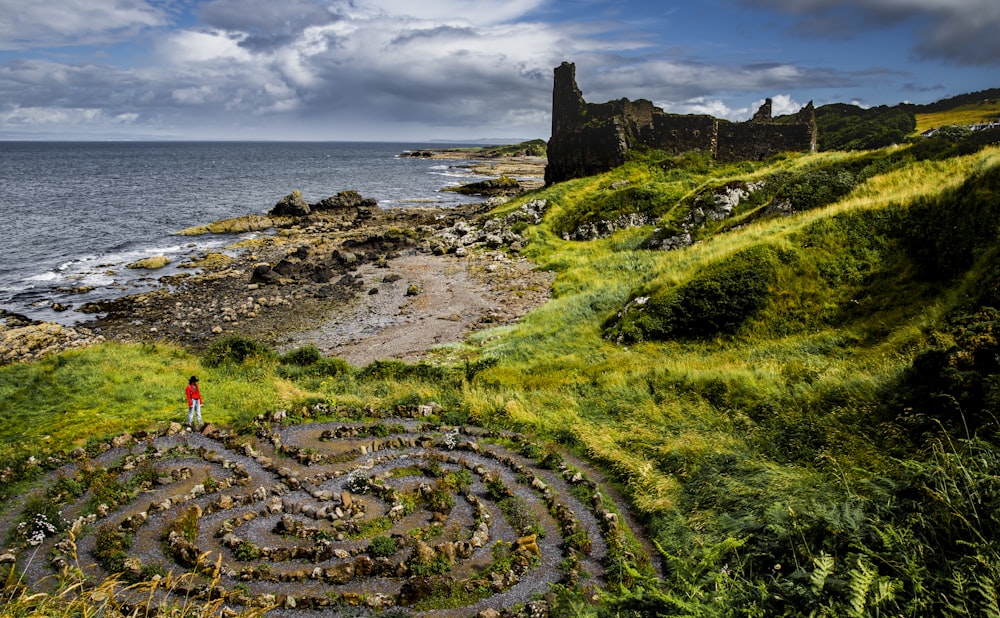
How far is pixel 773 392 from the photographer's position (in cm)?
1888

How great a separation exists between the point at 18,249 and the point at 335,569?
7983 cm

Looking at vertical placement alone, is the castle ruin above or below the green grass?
above

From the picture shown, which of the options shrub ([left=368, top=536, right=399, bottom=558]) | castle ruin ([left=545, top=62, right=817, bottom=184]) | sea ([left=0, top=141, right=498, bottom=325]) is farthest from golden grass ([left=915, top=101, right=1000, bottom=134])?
shrub ([left=368, top=536, right=399, bottom=558])

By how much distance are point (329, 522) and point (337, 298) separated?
3545cm

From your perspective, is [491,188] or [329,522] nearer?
[329,522]

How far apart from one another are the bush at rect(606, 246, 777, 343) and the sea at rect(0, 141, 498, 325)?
44.5 m

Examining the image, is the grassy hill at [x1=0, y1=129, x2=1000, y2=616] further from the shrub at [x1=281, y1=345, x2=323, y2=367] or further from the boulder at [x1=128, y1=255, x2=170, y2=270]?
the boulder at [x1=128, y1=255, x2=170, y2=270]

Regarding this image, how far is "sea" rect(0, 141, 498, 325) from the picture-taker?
176ft

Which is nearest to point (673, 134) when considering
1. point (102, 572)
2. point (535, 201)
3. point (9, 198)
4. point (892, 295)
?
point (535, 201)

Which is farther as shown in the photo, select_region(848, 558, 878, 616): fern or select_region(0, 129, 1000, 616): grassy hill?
select_region(0, 129, 1000, 616): grassy hill

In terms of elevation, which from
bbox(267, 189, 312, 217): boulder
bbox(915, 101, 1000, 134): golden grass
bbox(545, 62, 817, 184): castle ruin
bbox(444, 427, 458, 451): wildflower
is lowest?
bbox(444, 427, 458, 451): wildflower

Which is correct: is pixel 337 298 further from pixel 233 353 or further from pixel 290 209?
pixel 290 209

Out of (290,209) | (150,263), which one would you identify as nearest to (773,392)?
(150,263)

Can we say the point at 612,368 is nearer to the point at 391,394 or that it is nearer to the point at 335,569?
the point at 391,394
